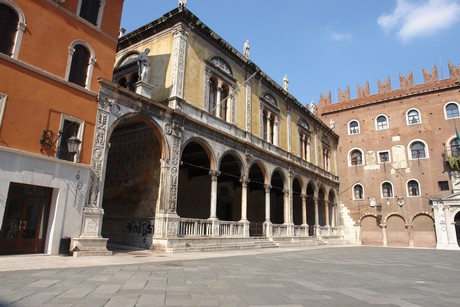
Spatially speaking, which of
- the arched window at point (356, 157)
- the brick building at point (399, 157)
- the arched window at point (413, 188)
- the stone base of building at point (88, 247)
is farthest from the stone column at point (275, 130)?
the arched window at point (413, 188)

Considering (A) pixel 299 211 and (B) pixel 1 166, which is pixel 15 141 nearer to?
(B) pixel 1 166

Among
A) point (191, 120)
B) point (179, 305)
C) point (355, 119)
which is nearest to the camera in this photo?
point (179, 305)

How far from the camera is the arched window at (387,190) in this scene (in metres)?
27.9

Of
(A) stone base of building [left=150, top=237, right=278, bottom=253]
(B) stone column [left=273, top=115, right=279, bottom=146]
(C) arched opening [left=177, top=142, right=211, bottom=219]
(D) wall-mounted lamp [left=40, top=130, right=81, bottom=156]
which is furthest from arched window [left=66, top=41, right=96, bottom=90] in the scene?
(B) stone column [left=273, top=115, right=279, bottom=146]

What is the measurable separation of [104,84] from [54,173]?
3.53m

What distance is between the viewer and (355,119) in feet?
102

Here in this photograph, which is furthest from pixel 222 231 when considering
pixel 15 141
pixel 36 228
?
pixel 15 141

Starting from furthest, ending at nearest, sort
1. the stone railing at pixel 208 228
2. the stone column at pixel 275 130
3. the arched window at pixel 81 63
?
the stone column at pixel 275 130 < the stone railing at pixel 208 228 < the arched window at pixel 81 63


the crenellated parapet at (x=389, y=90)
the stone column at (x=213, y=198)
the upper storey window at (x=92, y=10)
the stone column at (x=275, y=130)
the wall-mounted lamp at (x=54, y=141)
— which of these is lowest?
the stone column at (x=213, y=198)

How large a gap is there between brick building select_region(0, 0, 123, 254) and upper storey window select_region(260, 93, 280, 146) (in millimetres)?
11636

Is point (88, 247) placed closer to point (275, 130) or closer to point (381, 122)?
point (275, 130)

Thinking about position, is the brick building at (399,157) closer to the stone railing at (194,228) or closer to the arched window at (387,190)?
the arched window at (387,190)

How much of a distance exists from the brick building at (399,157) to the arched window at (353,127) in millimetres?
92

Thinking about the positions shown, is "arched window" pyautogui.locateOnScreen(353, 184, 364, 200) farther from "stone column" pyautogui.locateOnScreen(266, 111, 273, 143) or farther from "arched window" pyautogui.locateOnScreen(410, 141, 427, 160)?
"stone column" pyautogui.locateOnScreen(266, 111, 273, 143)
